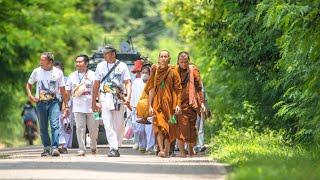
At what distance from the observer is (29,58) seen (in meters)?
46.0

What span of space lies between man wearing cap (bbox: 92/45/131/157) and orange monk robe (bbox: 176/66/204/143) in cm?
110

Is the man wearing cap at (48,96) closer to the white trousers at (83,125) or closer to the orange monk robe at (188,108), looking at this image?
the white trousers at (83,125)

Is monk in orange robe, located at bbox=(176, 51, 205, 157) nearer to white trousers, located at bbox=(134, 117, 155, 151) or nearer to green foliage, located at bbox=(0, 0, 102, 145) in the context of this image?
white trousers, located at bbox=(134, 117, 155, 151)

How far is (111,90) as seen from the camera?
73.4 ft

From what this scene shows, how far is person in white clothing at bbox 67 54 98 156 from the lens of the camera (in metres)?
22.6

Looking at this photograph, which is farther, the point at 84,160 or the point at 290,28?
the point at 84,160

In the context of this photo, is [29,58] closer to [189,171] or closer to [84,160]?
[84,160]

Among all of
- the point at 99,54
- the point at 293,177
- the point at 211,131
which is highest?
the point at 99,54

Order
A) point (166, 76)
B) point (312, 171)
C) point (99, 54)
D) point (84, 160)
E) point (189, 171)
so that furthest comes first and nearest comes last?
1. point (99, 54)
2. point (166, 76)
3. point (84, 160)
4. point (189, 171)
5. point (312, 171)

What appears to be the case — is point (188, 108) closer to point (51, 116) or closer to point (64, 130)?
point (51, 116)

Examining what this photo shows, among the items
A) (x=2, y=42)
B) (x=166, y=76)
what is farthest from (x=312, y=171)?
(x=2, y=42)

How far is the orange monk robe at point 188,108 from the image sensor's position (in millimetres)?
22456

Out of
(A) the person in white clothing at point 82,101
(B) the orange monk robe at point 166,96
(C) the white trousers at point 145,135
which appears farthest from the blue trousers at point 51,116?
(C) the white trousers at point 145,135

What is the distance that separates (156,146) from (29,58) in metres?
23.1
